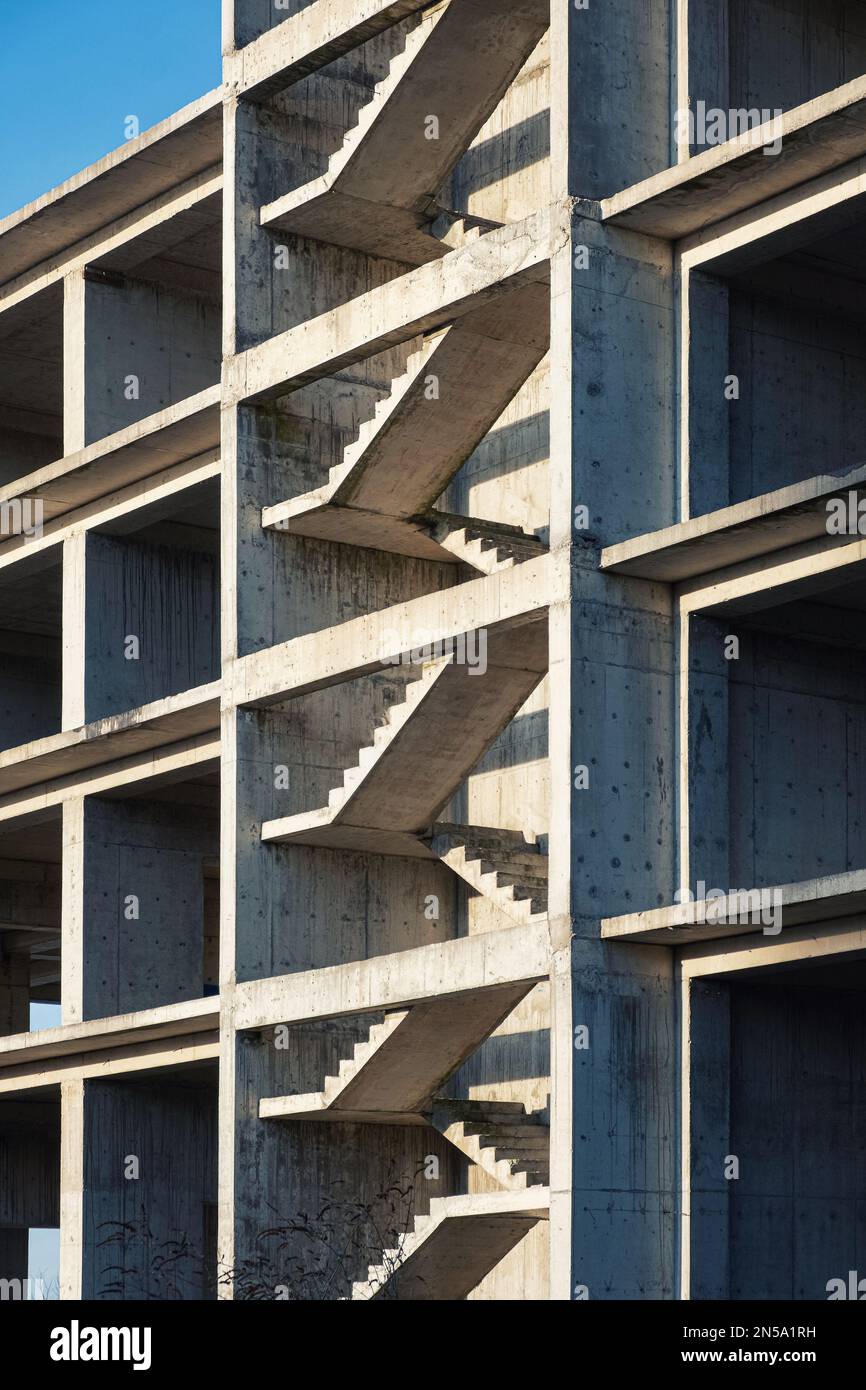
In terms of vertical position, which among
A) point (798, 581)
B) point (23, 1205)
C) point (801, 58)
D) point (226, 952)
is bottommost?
point (23, 1205)

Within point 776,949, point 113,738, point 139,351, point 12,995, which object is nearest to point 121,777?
point 113,738

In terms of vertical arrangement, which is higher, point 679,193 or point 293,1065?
point 679,193

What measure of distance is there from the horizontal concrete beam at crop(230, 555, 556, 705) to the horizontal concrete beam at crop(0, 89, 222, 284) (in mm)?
6484

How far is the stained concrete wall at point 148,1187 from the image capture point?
26.9 metres

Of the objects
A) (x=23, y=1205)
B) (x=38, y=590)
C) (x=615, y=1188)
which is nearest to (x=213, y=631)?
(x=38, y=590)

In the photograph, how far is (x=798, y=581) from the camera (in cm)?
1889

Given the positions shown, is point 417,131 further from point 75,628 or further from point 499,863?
point 75,628

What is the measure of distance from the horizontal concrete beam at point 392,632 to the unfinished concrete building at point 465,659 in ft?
0.21

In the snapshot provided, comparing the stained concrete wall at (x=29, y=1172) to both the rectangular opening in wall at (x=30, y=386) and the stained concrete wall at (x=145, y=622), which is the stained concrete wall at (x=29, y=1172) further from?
the rectangular opening in wall at (x=30, y=386)

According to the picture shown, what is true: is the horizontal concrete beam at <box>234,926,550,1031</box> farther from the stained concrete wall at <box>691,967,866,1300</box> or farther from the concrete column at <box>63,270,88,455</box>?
the concrete column at <box>63,270,88,455</box>

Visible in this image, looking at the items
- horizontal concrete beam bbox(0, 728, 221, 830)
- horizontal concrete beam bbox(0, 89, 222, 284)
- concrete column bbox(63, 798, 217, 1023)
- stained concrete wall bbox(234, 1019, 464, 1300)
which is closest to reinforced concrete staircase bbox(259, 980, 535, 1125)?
stained concrete wall bbox(234, 1019, 464, 1300)

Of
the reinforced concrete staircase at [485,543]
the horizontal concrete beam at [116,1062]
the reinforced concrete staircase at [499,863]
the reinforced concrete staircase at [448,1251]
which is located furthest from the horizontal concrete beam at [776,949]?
the horizontal concrete beam at [116,1062]

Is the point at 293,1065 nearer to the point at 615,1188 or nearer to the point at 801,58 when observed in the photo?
the point at 615,1188
